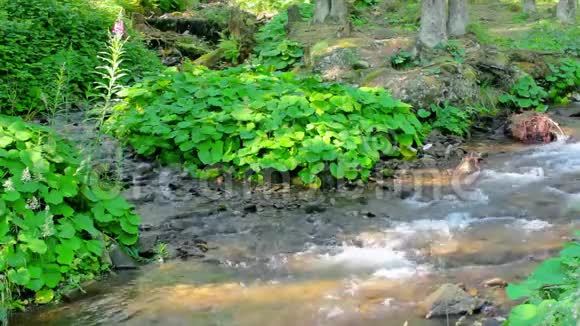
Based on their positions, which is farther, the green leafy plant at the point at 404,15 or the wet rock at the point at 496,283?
the green leafy plant at the point at 404,15

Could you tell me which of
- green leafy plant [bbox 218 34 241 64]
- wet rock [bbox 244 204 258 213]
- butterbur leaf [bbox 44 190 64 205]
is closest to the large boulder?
wet rock [bbox 244 204 258 213]

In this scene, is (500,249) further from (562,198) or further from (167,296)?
(167,296)

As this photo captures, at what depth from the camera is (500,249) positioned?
245 inches

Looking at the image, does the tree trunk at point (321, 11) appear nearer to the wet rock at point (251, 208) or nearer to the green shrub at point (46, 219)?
the wet rock at point (251, 208)

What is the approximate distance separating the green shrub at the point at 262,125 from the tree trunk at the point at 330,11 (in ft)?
19.3

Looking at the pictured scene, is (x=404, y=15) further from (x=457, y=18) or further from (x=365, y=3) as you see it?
(x=457, y=18)

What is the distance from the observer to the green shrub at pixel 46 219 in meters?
4.88

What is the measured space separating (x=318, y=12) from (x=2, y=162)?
11.2 metres

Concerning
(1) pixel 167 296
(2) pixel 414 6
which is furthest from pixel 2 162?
(2) pixel 414 6

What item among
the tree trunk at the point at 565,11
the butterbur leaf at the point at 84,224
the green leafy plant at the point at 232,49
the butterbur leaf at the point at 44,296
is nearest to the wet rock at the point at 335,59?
the green leafy plant at the point at 232,49

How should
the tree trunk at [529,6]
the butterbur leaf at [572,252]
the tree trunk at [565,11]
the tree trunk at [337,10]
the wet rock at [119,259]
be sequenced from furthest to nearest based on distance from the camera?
1. the tree trunk at [529,6]
2. the tree trunk at [565,11]
3. the tree trunk at [337,10]
4. the wet rock at [119,259]
5. the butterbur leaf at [572,252]

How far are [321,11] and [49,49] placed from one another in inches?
252

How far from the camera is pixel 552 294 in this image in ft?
12.8

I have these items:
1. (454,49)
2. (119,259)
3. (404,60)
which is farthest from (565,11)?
(119,259)
